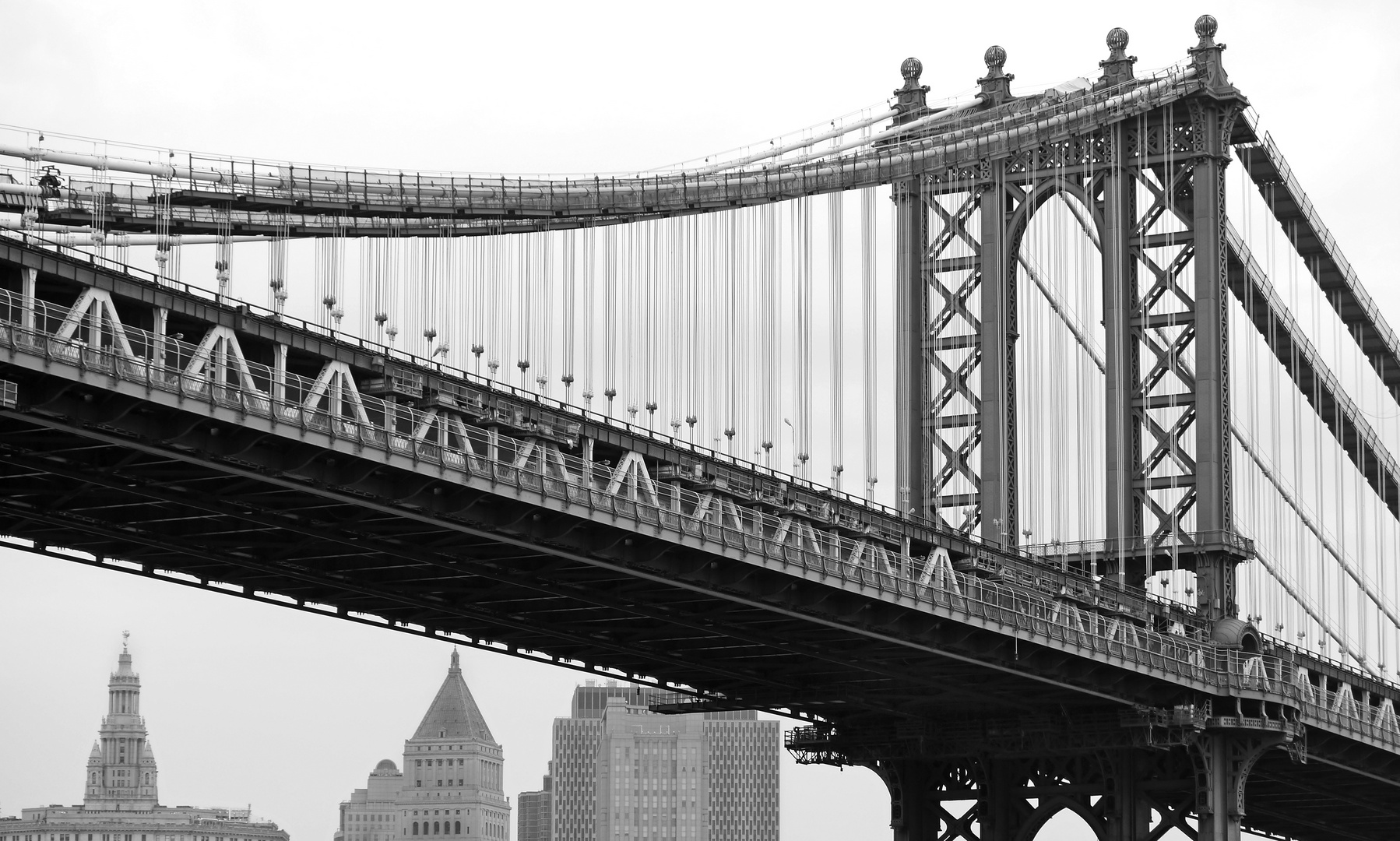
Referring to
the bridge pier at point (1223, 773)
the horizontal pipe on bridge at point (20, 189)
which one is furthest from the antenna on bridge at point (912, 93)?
the horizontal pipe on bridge at point (20, 189)

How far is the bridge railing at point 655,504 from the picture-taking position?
55344 mm

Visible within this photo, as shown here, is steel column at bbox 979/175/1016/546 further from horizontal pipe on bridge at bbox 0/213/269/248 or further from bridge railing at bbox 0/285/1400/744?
horizontal pipe on bridge at bbox 0/213/269/248

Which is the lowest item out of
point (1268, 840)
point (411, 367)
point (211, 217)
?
point (1268, 840)

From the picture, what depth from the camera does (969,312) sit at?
103875 mm

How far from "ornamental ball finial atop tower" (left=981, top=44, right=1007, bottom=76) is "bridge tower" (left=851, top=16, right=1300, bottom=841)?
3.4 inches

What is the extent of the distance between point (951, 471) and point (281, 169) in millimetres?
39020

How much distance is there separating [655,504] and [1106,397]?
3773 centimetres

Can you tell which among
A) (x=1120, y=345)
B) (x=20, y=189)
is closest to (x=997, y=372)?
(x=1120, y=345)

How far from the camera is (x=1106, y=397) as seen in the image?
10144cm

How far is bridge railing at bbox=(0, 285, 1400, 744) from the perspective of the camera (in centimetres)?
5534

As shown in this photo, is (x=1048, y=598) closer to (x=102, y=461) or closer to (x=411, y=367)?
(x=411, y=367)

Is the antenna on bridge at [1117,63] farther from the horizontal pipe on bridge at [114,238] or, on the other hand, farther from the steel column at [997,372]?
the horizontal pipe on bridge at [114,238]

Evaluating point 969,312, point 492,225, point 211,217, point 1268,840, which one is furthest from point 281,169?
point 1268,840

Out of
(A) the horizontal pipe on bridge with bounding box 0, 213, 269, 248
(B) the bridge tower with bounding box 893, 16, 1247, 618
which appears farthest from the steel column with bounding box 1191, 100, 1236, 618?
(A) the horizontal pipe on bridge with bounding box 0, 213, 269, 248
